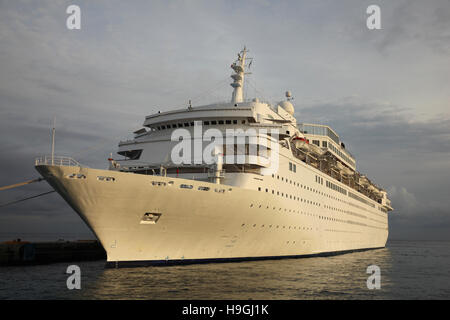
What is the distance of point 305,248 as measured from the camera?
27.3 meters

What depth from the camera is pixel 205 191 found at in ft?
60.5

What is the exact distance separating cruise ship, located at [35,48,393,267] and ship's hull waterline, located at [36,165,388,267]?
46 mm

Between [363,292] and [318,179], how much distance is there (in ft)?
51.8

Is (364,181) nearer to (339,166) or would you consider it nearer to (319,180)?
(339,166)

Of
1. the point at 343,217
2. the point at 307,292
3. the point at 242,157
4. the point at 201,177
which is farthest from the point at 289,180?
the point at 343,217

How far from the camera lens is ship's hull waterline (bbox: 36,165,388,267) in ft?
54.8

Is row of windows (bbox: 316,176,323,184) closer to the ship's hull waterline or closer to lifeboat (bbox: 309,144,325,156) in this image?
lifeboat (bbox: 309,144,325,156)

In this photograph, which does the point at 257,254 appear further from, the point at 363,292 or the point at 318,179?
the point at 318,179

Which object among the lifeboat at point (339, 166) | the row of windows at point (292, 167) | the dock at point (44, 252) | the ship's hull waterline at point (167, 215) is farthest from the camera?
the lifeboat at point (339, 166)
